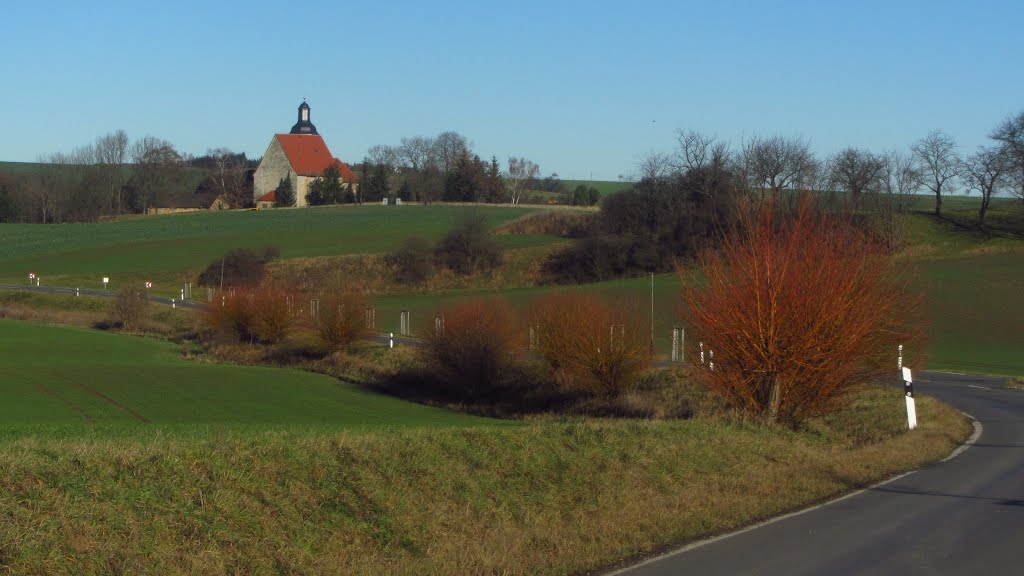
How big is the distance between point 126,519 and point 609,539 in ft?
14.5

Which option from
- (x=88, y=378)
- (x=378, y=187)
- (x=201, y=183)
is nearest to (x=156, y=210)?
(x=201, y=183)

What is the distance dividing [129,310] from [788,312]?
151ft

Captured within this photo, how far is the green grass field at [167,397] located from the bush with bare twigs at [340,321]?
13.4 feet

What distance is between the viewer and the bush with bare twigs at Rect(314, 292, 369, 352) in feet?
137

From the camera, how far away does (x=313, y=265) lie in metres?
79.6

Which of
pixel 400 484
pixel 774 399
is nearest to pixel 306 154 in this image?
pixel 774 399

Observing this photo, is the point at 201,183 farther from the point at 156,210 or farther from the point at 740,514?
the point at 740,514

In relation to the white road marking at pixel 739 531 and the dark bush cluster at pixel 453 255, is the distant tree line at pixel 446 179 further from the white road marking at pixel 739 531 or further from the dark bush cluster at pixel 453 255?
the white road marking at pixel 739 531

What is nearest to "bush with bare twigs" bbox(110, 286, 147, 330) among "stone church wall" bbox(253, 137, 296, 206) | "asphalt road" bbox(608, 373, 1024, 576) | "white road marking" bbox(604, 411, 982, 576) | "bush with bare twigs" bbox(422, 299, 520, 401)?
"bush with bare twigs" bbox(422, 299, 520, 401)

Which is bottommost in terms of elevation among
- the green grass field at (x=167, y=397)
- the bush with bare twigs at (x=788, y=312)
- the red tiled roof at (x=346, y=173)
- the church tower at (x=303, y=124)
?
the green grass field at (x=167, y=397)

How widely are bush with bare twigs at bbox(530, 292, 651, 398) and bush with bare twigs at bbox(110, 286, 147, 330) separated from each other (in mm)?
32088

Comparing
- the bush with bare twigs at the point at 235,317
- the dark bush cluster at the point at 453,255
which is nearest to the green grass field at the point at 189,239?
the dark bush cluster at the point at 453,255

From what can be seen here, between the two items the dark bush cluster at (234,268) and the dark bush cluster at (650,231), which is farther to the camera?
the dark bush cluster at (650,231)

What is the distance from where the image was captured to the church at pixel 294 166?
140625mm
